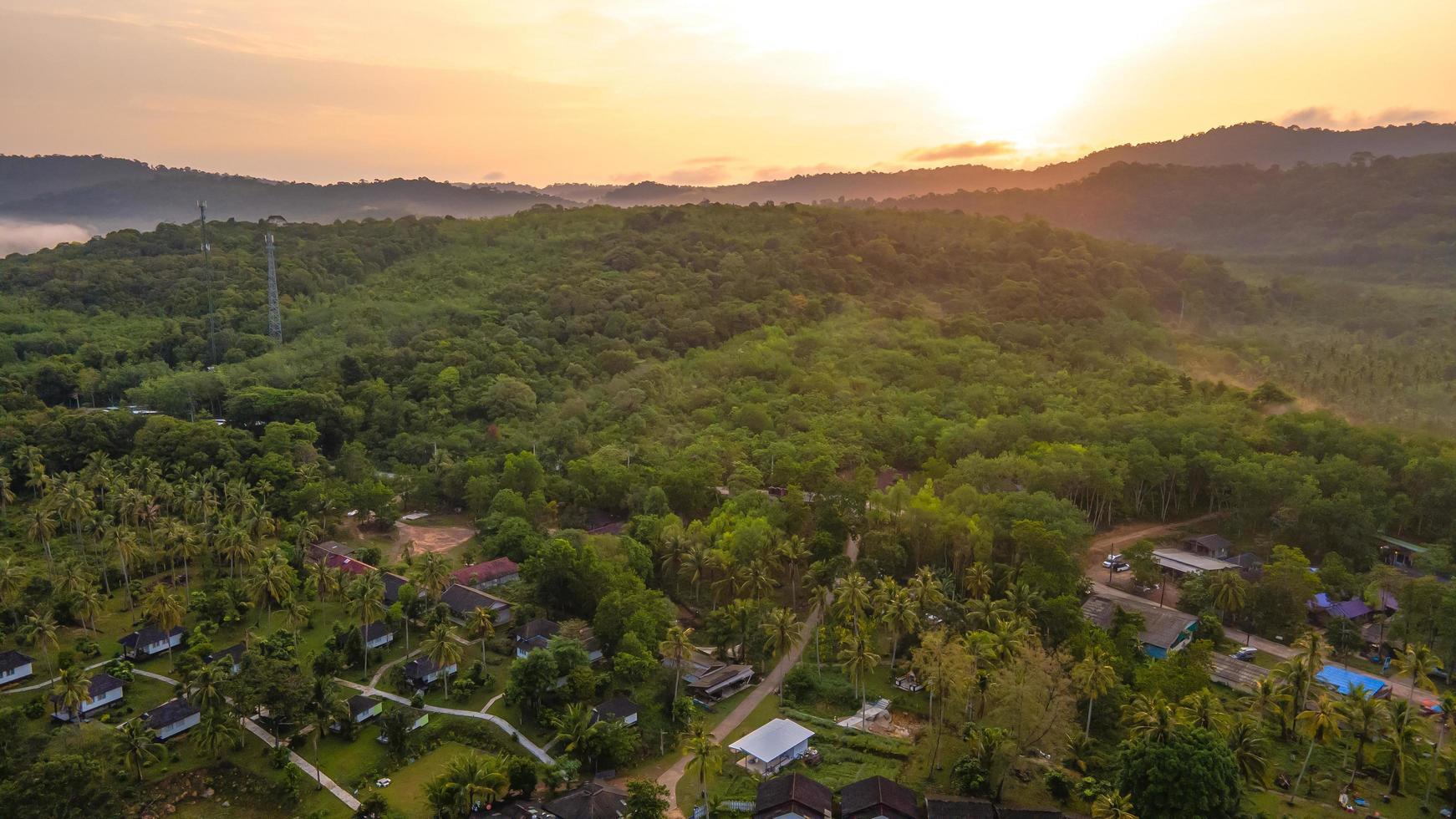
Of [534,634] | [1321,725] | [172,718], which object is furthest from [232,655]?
[1321,725]

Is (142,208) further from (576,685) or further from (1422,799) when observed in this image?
(1422,799)

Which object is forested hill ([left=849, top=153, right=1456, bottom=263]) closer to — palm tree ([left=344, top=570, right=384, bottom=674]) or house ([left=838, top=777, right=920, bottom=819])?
house ([left=838, top=777, right=920, bottom=819])

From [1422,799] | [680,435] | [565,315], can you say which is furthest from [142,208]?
[1422,799]

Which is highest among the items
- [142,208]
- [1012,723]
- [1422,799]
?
[142,208]

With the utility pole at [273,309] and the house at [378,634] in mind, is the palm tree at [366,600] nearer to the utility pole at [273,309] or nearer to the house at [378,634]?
the house at [378,634]

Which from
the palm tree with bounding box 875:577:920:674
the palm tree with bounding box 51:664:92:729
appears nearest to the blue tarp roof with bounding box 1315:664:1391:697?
the palm tree with bounding box 875:577:920:674

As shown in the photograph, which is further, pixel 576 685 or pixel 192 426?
pixel 192 426
